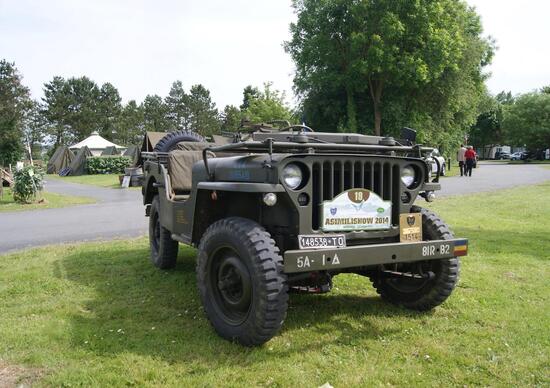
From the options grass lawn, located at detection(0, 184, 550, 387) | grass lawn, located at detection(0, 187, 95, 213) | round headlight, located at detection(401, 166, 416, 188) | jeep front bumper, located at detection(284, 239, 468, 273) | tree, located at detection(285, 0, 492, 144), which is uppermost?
tree, located at detection(285, 0, 492, 144)

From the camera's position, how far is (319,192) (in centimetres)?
390

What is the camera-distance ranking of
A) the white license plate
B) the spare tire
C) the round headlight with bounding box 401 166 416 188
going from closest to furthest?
the white license plate
the round headlight with bounding box 401 166 416 188
the spare tire

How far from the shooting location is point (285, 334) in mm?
4207

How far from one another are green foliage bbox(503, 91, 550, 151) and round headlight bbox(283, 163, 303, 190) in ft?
222

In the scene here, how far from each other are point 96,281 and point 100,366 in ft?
8.50

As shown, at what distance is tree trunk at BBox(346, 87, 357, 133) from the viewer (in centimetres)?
3105

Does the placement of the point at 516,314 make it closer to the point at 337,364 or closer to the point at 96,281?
the point at 337,364

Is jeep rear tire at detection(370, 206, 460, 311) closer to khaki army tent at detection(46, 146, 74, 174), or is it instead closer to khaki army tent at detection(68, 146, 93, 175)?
khaki army tent at detection(68, 146, 93, 175)

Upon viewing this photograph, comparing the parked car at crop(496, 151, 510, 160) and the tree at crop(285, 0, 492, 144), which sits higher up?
the tree at crop(285, 0, 492, 144)

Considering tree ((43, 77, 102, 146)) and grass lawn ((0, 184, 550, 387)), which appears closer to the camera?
grass lawn ((0, 184, 550, 387))

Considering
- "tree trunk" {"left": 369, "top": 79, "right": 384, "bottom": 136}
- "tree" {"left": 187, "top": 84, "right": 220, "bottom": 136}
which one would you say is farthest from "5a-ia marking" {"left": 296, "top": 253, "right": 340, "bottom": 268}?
"tree" {"left": 187, "top": 84, "right": 220, "bottom": 136}

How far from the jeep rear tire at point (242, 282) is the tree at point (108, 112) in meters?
82.5

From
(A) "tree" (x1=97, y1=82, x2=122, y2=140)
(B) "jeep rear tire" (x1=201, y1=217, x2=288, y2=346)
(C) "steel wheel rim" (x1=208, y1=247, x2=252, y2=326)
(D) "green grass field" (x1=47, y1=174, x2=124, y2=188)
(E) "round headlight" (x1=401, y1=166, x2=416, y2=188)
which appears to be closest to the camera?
(B) "jeep rear tire" (x1=201, y1=217, x2=288, y2=346)

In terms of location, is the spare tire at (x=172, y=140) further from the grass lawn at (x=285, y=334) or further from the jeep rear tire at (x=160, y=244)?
the grass lawn at (x=285, y=334)
